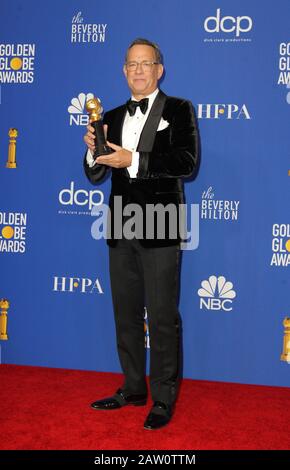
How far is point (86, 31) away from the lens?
3.21 metres

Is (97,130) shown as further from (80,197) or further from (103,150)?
(80,197)

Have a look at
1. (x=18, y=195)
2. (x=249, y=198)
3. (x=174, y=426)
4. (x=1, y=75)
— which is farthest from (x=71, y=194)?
(x=174, y=426)

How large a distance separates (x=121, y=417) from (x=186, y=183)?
4.73 feet

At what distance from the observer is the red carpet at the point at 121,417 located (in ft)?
7.52

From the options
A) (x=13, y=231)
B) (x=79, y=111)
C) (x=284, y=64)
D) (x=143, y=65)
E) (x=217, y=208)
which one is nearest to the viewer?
(x=143, y=65)

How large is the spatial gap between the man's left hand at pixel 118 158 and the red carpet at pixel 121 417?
49.7 inches

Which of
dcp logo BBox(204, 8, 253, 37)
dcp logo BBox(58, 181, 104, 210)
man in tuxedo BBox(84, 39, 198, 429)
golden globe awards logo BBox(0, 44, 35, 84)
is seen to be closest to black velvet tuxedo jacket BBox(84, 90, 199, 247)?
man in tuxedo BBox(84, 39, 198, 429)

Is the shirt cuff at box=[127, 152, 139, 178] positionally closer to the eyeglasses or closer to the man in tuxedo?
the man in tuxedo

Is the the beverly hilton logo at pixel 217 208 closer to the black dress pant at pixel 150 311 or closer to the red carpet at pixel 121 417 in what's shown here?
the black dress pant at pixel 150 311

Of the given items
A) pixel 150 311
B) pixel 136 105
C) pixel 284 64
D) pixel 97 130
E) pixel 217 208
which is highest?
pixel 284 64

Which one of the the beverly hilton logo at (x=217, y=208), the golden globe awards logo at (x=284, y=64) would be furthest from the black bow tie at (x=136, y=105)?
the golden globe awards logo at (x=284, y=64)

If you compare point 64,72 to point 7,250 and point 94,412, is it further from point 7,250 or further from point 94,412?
point 94,412

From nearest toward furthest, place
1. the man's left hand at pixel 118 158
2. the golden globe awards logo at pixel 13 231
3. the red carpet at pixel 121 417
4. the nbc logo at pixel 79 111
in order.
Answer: the red carpet at pixel 121 417 → the man's left hand at pixel 118 158 → the nbc logo at pixel 79 111 → the golden globe awards logo at pixel 13 231

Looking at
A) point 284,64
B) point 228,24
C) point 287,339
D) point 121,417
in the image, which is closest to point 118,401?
point 121,417
